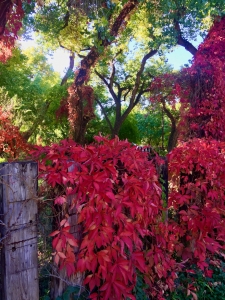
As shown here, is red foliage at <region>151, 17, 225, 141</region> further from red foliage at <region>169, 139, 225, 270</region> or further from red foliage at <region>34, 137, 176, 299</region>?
red foliage at <region>34, 137, 176, 299</region>

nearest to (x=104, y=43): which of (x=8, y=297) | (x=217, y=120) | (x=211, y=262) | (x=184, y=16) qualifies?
(x=184, y=16)

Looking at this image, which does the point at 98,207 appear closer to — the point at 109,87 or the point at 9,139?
the point at 9,139

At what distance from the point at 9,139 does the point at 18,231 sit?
24.5 ft

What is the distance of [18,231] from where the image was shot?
72.3 inches

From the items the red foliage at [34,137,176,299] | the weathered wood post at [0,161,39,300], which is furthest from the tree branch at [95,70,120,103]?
the weathered wood post at [0,161,39,300]

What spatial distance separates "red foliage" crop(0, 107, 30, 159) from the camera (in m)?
8.76

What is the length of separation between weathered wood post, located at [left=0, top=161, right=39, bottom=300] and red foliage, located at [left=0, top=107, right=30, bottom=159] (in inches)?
276

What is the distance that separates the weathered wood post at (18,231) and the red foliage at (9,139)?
7.01 meters

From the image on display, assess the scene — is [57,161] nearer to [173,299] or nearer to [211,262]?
[173,299]

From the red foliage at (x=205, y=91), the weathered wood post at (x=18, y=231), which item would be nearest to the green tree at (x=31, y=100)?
the red foliage at (x=205, y=91)

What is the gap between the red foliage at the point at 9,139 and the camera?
28.7 ft

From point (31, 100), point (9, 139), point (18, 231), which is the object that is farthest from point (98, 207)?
point (31, 100)

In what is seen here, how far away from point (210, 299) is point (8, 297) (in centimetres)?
221

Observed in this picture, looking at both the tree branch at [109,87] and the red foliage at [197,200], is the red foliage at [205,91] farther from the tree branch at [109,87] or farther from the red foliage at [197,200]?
Result: the tree branch at [109,87]
